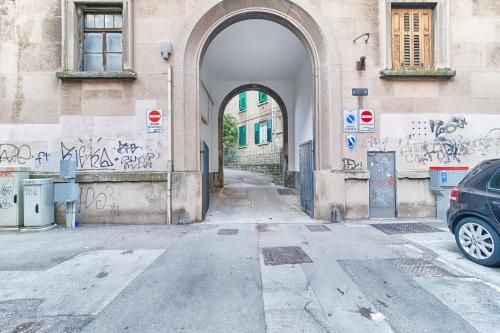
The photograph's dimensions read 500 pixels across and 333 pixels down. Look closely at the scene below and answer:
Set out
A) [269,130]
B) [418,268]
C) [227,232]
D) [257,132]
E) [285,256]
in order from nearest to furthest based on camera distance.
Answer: [418,268]
[285,256]
[227,232]
[269,130]
[257,132]

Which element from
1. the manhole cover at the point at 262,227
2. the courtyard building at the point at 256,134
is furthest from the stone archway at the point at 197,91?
the courtyard building at the point at 256,134

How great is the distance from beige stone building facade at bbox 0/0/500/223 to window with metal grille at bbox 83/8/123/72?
0.04m

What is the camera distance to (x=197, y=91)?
7.57m

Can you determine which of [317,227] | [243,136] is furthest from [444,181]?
[243,136]

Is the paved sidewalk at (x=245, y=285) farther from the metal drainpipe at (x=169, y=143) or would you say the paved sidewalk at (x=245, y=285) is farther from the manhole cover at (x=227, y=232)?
the metal drainpipe at (x=169, y=143)

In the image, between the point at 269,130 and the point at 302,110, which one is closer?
the point at 302,110

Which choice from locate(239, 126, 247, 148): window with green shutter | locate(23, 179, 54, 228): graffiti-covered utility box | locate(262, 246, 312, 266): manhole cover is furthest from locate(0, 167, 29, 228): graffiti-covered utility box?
locate(239, 126, 247, 148): window with green shutter

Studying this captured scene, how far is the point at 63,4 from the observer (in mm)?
7211

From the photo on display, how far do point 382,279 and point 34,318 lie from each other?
4.42 meters

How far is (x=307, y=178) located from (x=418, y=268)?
485cm

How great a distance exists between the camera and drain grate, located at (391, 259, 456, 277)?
3824 millimetres

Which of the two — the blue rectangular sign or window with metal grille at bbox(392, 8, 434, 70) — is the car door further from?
window with metal grille at bbox(392, 8, 434, 70)

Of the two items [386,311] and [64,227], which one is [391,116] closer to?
[386,311]

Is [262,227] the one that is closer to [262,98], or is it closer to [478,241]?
[478,241]
